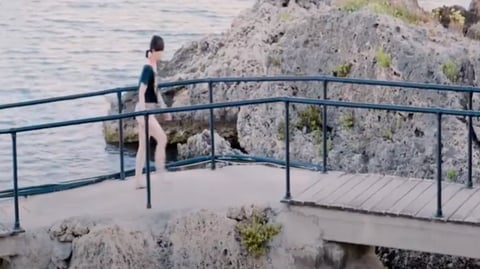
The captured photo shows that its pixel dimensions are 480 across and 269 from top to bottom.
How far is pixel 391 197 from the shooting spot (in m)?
9.34

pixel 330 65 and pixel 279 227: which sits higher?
pixel 330 65

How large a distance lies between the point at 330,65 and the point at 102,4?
2120 cm

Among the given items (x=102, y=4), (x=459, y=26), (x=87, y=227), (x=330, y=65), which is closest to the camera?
(x=87, y=227)

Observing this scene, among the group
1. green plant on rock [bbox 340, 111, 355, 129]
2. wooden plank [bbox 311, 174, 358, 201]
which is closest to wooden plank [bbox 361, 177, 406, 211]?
wooden plank [bbox 311, 174, 358, 201]

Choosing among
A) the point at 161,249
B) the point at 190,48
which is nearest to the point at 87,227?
the point at 161,249

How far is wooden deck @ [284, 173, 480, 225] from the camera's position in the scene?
8969 millimetres

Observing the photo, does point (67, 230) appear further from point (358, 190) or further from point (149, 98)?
point (358, 190)

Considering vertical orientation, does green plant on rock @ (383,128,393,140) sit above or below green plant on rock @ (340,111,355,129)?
below

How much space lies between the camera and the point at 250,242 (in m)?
9.20

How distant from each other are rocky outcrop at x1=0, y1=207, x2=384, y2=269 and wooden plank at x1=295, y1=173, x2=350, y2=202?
0.20 m

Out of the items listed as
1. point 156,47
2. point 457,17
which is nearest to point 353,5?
point 457,17

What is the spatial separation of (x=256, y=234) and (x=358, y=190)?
960mm

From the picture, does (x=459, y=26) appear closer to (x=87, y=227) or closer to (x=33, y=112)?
(x=33, y=112)

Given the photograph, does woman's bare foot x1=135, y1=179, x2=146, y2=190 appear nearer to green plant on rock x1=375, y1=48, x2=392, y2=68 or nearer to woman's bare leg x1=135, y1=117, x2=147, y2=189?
woman's bare leg x1=135, y1=117, x2=147, y2=189
